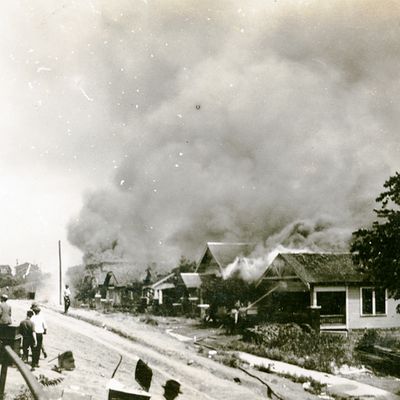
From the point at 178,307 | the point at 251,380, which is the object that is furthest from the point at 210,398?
the point at 178,307

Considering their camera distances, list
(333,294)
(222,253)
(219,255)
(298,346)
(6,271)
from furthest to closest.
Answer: (6,271) → (222,253) → (219,255) → (333,294) → (298,346)

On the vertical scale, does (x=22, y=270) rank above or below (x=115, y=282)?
below

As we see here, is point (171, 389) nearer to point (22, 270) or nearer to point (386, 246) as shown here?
point (386, 246)

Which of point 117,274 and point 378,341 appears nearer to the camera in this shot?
point 378,341

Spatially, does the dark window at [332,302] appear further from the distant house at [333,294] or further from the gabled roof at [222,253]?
the gabled roof at [222,253]

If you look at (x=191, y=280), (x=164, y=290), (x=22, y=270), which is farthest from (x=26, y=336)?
(x=22, y=270)

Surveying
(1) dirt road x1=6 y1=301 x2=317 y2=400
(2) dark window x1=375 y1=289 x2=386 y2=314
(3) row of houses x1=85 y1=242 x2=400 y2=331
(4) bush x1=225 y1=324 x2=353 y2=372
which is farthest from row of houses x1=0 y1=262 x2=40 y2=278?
(4) bush x1=225 y1=324 x2=353 y2=372

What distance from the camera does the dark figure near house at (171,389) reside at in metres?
12.2

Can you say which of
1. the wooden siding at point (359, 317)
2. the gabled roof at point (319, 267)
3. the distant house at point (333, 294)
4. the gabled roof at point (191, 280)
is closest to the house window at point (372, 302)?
the distant house at point (333, 294)

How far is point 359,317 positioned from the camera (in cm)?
2519

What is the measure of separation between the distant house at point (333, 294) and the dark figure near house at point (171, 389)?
40.3ft

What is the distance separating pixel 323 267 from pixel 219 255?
11768 millimetres

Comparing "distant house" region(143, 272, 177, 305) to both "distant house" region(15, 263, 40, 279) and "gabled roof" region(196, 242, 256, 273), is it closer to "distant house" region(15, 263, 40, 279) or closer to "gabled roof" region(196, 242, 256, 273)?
"gabled roof" region(196, 242, 256, 273)

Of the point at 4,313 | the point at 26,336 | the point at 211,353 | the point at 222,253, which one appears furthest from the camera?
the point at 222,253
